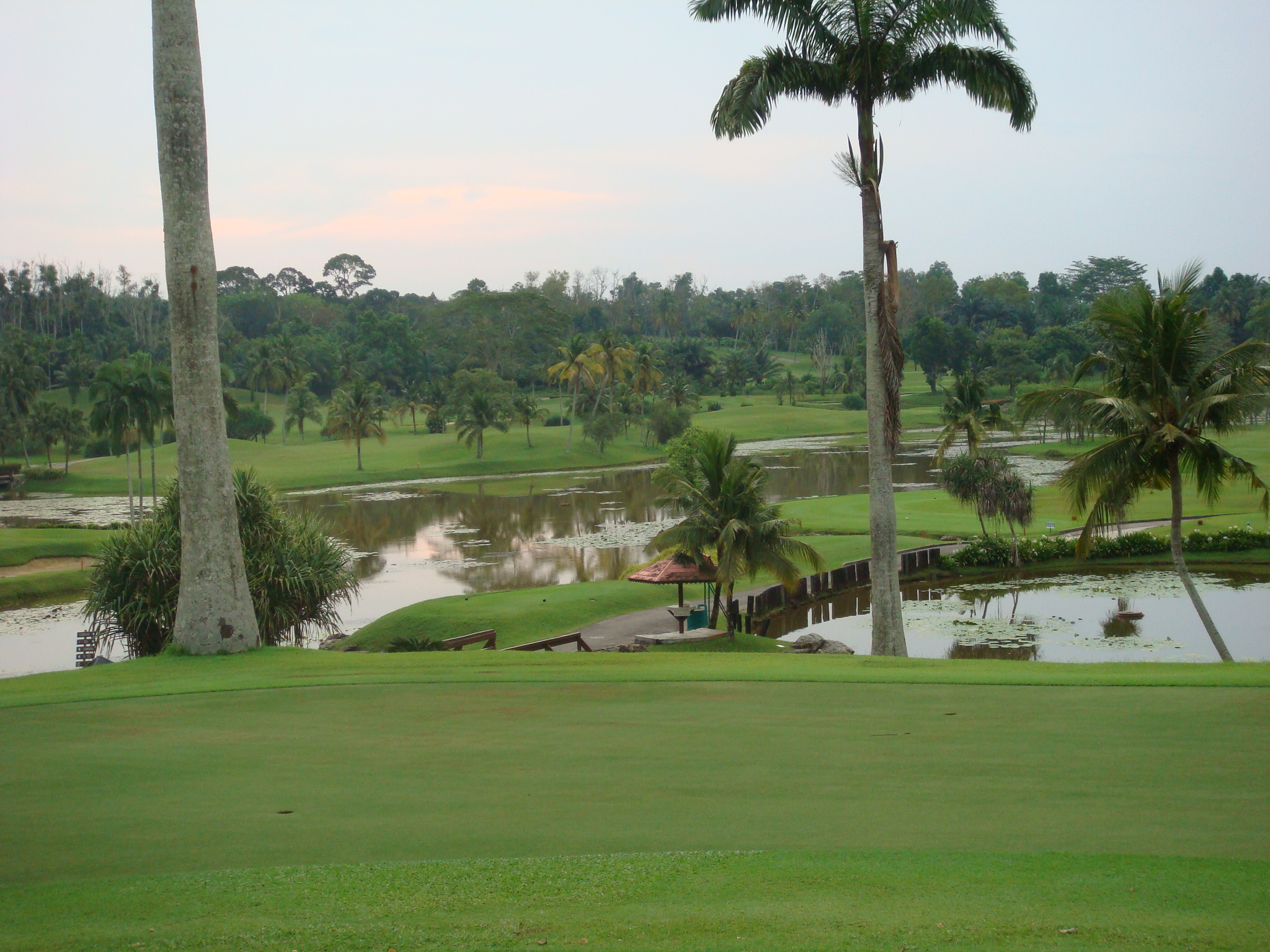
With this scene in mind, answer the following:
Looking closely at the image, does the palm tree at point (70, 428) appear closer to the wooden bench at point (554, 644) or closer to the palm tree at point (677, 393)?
the palm tree at point (677, 393)

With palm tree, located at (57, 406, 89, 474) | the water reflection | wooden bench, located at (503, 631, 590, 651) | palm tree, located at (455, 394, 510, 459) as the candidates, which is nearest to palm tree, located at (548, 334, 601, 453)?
palm tree, located at (455, 394, 510, 459)

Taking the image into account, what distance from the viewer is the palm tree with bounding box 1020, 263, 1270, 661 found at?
17.5m

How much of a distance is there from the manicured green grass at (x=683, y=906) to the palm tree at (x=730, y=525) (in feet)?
59.9

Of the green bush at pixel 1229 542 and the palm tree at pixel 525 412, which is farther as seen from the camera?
the palm tree at pixel 525 412

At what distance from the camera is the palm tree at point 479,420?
84.1 m

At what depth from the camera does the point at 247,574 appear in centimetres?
2111

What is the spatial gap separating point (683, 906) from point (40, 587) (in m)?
36.6

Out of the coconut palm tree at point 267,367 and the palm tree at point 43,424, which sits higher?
the coconut palm tree at point 267,367

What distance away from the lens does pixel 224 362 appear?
118m

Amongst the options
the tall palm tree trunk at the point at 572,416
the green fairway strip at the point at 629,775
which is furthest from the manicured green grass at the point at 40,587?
the tall palm tree trunk at the point at 572,416

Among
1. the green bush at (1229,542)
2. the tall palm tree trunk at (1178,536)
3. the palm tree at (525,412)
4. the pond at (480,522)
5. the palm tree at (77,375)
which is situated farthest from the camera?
the palm tree at (77,375)

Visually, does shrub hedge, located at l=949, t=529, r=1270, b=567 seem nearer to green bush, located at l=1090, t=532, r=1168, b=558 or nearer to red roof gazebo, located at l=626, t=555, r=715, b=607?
green bush, located at l=1090, t=532, r=1168, b=558

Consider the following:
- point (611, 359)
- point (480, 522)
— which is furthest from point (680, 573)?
point (611, 359)

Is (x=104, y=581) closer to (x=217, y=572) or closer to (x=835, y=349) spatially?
(x=217, y=572)
